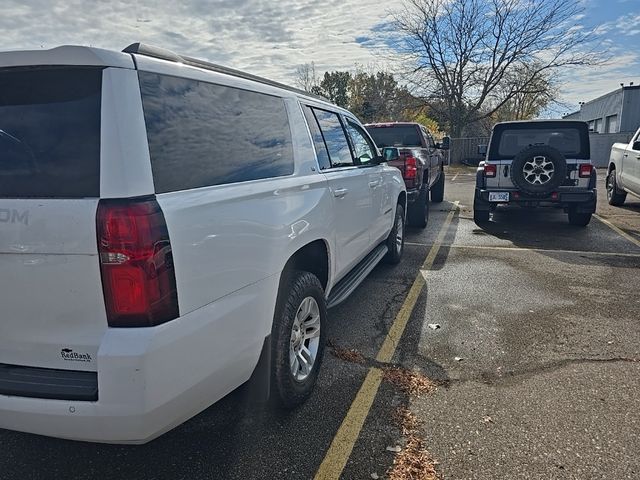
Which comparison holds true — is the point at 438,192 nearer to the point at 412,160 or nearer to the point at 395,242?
the point at 412,160

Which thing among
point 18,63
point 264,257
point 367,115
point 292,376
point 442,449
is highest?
point 367,115

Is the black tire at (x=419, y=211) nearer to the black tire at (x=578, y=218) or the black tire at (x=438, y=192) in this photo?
the black tire at (x=578, y=218)

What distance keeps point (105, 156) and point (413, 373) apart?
2529mm

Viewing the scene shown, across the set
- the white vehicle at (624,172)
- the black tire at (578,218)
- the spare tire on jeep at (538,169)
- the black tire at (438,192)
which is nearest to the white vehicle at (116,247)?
the spare tire on jeep at (538,169)

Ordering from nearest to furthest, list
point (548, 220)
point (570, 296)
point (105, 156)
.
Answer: point (105, 156), point (570, 296), point (548, 220)

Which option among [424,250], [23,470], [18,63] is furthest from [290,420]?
[424,250]

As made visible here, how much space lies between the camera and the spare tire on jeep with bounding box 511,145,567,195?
760cm

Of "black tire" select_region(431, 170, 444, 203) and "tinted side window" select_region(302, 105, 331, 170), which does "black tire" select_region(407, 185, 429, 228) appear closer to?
"black tire" select_region(431, 170, 444, 203)

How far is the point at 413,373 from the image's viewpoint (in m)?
3.37

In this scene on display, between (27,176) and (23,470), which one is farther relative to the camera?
(23,470)

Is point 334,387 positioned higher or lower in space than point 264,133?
lower

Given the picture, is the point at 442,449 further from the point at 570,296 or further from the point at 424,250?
the point at 424,250

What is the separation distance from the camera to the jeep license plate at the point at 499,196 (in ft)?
27.0

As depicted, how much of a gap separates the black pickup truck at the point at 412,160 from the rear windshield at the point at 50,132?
3980mm
